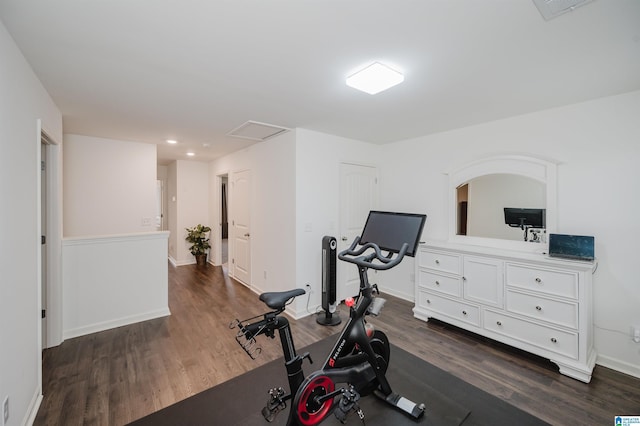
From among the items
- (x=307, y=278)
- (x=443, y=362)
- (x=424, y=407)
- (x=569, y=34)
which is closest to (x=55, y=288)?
(x=307, y=278)

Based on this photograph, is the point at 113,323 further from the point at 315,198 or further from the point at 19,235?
the point at 315,198

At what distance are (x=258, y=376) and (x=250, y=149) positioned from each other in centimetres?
347

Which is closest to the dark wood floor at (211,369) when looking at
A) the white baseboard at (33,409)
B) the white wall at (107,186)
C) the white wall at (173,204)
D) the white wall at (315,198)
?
the white baseboard at (33,409)

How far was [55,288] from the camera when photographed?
2789 millimetres

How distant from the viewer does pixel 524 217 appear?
9.81 ft

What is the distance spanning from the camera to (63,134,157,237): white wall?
392 cm

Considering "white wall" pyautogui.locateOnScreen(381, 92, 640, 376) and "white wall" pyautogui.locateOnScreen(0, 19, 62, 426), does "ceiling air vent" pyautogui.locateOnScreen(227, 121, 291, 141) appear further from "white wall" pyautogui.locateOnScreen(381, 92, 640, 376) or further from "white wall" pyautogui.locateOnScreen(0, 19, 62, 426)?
"white wall" pyautogui.locateOnScreen(381, 92, 640, 376)

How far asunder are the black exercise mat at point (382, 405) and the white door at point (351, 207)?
5.81 feet

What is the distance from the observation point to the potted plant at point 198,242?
241 inches

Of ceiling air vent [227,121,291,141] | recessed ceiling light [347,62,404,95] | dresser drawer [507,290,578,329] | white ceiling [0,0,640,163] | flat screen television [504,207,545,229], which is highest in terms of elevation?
ceiling air vent [227,121,291,141]

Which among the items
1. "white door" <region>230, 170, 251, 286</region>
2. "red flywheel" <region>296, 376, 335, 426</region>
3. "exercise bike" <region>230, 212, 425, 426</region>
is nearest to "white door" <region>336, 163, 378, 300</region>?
"white door" <region>230, 170, 251, 286</region>

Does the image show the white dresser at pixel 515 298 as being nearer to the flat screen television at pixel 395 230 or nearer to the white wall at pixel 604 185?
the white wall at pixel 604 185

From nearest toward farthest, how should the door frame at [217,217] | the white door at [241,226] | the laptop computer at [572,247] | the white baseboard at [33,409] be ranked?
the white baseboard at [33,409] < the laptop computer at [572,247] < the white door at [241,226] < the door frame at [217,217]

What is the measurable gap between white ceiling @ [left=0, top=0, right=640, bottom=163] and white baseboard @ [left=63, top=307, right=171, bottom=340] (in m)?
2.43
